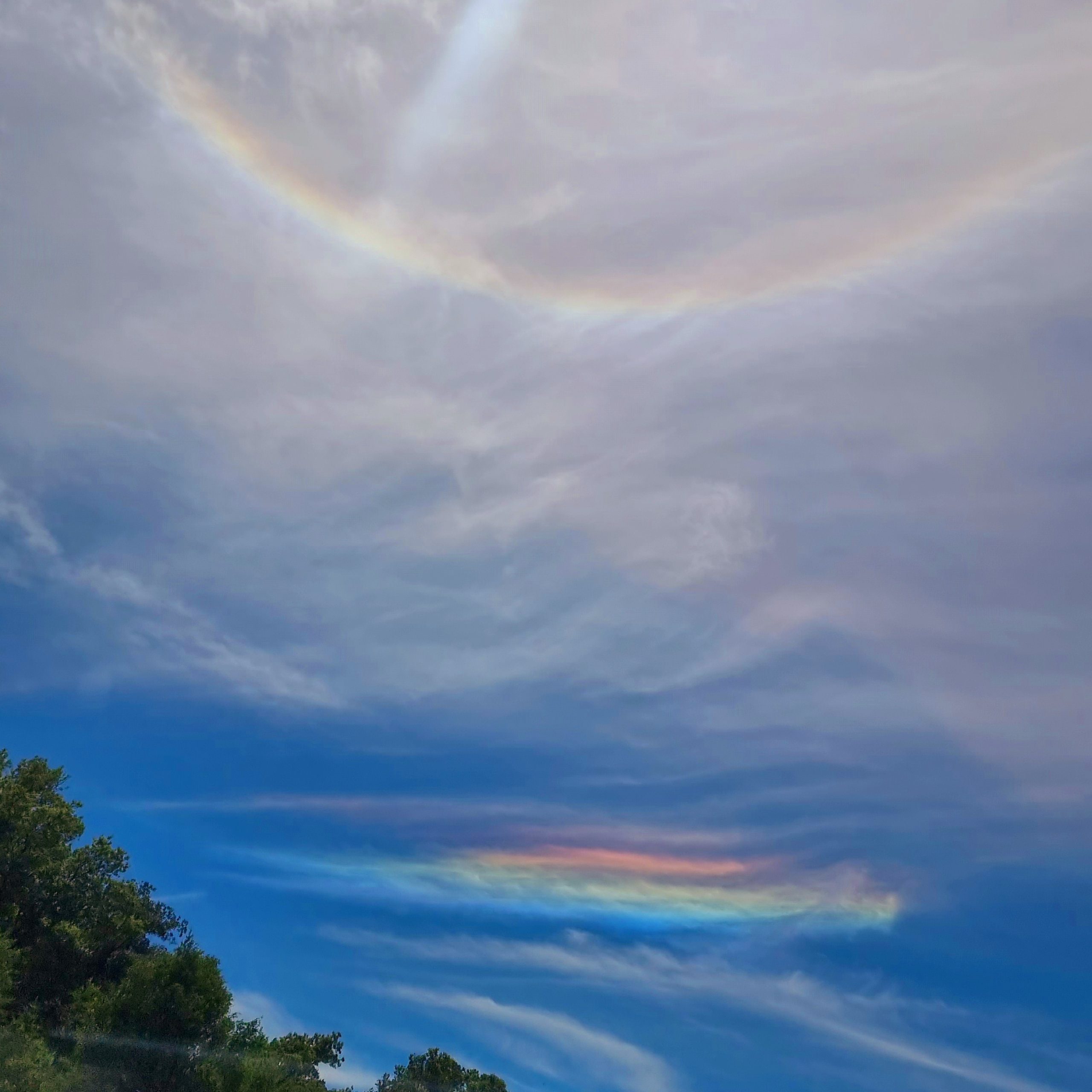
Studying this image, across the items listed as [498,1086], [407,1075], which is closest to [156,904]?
[407,1075]

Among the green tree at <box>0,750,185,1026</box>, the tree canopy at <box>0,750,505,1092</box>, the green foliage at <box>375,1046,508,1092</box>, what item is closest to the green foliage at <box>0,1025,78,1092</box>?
the tree canopy at <box>0,750,505,1092</box>

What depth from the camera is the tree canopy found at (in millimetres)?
51688

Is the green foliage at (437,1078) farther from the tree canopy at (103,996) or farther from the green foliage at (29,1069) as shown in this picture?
the green foliage at (29,1069)

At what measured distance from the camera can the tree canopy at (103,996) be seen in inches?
2035

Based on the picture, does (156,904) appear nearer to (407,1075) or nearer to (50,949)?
(50,949)

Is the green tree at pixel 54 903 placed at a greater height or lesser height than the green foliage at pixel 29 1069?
greater

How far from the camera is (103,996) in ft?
200

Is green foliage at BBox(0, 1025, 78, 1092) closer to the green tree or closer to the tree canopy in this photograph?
the tree canopy

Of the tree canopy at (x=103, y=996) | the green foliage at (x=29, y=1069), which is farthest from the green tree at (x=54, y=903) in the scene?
the green foliage at (x=29, y=1069)

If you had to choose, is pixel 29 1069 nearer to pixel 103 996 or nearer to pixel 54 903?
pixel 103 996

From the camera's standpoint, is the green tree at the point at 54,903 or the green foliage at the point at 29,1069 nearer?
the green foliage at the point at 29,1069

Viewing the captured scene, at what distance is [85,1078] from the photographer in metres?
50.8

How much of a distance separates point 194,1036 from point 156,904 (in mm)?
31354

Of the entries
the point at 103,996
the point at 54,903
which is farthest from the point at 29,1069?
the point at 54,903
